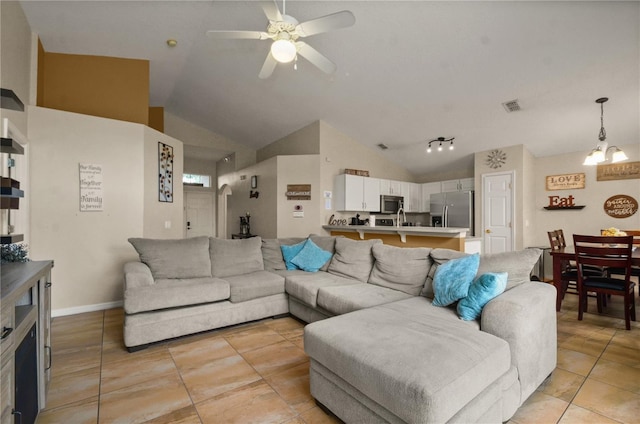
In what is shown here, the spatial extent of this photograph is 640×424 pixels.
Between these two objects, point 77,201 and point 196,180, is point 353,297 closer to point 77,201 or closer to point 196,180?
point 77,201

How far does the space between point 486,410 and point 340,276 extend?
200 cm

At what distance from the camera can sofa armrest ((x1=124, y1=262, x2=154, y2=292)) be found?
2593mm

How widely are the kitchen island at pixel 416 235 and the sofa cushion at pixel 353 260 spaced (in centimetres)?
111

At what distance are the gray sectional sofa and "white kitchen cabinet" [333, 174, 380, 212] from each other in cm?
196

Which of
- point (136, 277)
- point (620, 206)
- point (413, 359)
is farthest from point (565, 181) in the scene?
point (136, 277)

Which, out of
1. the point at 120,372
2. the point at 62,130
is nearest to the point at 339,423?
the point at 120,372

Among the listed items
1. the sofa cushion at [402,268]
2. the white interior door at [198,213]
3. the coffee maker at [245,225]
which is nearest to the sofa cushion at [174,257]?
the sofa cushion at [402,268]

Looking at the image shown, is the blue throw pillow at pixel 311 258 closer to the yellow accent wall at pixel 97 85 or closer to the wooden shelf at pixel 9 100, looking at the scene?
the wooden shelf at pixel 9 100

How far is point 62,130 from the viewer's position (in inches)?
138

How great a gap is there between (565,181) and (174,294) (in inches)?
263

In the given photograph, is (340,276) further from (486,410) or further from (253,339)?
(486,410)

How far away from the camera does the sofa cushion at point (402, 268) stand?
2680 mm

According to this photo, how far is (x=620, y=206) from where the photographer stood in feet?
16.0

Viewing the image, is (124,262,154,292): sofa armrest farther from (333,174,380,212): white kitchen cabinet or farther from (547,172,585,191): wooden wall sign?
(547,172,585,191): wooden wall sign
